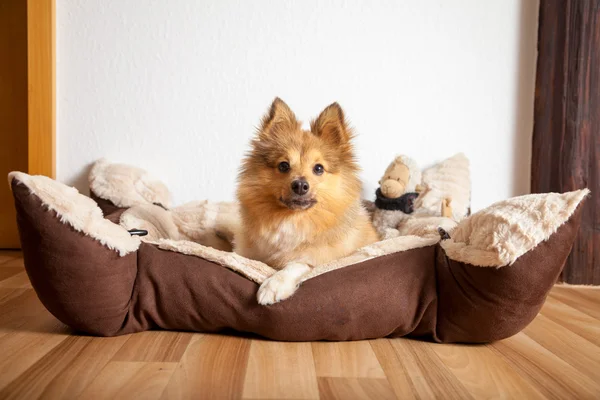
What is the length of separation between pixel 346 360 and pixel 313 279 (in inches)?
14.4

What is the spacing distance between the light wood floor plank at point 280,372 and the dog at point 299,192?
1.53 feet

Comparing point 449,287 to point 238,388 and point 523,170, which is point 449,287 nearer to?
point 238,388

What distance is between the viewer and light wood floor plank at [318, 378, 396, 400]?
5.04ft

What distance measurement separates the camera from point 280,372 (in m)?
1.72

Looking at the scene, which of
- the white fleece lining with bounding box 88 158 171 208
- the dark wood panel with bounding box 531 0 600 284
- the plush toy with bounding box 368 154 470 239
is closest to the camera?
the dark wood panel with bounding box 531 0 600 284

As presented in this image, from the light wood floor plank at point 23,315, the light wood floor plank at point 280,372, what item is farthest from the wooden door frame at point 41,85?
the light wood floor plank at point 280,372

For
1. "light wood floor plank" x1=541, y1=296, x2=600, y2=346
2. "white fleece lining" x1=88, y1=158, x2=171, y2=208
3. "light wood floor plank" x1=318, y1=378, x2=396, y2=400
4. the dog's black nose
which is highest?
the dog's black nose

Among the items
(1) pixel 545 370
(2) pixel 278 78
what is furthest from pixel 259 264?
(2) pixel 278 78

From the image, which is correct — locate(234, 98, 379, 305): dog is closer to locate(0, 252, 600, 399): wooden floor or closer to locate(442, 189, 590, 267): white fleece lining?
locate(0, 252, 600, 399): wooden floor

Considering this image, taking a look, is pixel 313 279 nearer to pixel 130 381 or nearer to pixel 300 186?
pixel 300 186

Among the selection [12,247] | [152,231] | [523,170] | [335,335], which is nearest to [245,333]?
[335,335]

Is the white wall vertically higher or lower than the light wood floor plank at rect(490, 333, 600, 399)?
higher

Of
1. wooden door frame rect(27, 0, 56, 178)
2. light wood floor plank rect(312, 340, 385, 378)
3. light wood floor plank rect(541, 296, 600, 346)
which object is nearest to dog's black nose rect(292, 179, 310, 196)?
light wood floor plank rect(312, 340, 385, 378)

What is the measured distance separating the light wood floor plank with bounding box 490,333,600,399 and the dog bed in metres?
0.10
